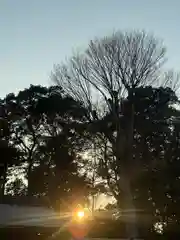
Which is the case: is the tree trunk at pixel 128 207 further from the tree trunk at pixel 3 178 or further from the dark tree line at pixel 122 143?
the tree trunk at pixel 3 178

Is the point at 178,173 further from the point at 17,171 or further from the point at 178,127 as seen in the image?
the point at 17,171

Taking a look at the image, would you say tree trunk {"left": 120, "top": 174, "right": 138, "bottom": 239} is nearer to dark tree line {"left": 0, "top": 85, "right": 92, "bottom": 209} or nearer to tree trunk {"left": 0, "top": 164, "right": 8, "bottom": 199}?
dark tree line {"left": 0, "top": 85, "right": 92, "bottom": 209}

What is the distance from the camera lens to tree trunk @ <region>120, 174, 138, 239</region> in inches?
1063

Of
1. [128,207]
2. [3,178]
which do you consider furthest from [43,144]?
[128,207]

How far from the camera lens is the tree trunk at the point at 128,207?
88.6ft

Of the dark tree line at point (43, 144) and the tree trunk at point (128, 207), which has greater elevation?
the dark tree line at point (43, 144)

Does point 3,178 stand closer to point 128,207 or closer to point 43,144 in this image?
point 43,144

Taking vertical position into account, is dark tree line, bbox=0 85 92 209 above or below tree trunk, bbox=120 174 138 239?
above

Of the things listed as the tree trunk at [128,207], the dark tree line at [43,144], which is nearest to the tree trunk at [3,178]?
the dark tree line at [43,144]

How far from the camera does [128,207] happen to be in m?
28.3

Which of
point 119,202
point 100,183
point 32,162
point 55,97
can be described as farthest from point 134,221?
point 32,162

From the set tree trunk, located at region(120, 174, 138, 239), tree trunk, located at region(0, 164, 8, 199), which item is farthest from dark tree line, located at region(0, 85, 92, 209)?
tree trunk, located at region(120, 174, 138, 239)

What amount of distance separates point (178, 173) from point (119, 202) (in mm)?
4833

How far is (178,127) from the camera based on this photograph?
2959 centimetres
